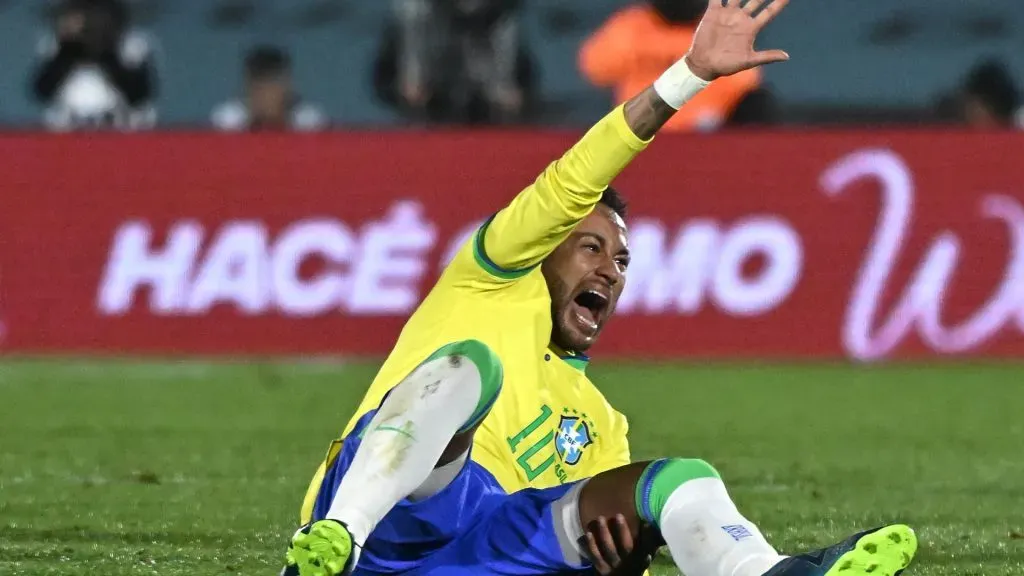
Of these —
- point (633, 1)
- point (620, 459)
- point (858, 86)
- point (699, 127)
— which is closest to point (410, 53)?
point (699, 127)

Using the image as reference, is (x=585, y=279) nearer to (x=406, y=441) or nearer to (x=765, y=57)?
(x=765, y=57)

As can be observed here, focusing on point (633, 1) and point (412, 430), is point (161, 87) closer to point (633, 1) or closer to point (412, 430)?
point (633, 1)

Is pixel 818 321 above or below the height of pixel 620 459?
below

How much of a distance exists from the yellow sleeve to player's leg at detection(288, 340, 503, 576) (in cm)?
47

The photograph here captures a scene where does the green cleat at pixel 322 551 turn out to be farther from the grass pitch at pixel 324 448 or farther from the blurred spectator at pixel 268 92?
the blurred spectator at pixel 268 92

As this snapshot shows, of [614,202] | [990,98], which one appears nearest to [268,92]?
[990,98]

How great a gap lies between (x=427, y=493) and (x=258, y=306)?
7.44m

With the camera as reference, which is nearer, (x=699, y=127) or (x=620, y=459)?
(x=620, y=459)

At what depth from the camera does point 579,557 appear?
427 cm

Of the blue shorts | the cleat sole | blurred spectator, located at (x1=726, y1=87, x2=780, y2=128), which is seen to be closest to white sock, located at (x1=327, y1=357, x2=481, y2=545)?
the blue shorts

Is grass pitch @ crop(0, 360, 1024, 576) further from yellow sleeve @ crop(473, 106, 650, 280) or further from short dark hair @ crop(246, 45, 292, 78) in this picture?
short dark hair @ crop(246, 45, 292, 78)

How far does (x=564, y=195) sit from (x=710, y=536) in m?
0.93

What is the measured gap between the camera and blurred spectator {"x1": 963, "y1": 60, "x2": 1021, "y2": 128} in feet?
44.6

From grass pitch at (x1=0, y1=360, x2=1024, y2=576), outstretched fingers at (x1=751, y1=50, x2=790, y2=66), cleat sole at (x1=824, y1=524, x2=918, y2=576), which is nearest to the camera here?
cleat sole at (x1=824, y1=524, x2=918, y2=576)
